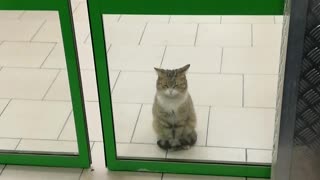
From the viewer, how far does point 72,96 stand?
2.64m

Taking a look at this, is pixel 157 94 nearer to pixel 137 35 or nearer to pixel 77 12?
pixel 137 35

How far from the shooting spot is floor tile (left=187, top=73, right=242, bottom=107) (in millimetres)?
2832

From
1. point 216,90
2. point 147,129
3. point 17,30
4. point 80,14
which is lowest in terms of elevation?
point 147,129

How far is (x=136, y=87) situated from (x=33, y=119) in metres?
0.69

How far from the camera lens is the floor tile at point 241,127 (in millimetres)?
2834

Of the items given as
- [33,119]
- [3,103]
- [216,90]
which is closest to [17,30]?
[3,103]

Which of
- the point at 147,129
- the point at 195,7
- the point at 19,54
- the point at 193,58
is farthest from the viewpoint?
the point at 19,54

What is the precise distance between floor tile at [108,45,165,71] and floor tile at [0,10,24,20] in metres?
0.51

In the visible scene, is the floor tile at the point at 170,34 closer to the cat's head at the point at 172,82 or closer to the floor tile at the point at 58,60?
the cat's head at the point at 172,82

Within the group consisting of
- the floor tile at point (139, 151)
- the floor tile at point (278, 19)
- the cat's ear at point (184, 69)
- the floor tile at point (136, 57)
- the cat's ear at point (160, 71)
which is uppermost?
the floor tile at point (278, 19)

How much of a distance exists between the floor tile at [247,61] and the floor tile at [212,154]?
426 millimetres

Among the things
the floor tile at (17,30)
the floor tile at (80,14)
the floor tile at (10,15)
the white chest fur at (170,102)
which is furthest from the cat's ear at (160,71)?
the floor tile at (80,14)

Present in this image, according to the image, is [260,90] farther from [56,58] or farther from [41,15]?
[41,15]

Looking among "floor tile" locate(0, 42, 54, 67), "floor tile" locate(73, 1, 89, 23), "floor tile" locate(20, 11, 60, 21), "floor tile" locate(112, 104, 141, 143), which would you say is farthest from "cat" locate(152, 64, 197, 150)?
"floor tile" locate(73, 1, 89, 23)
